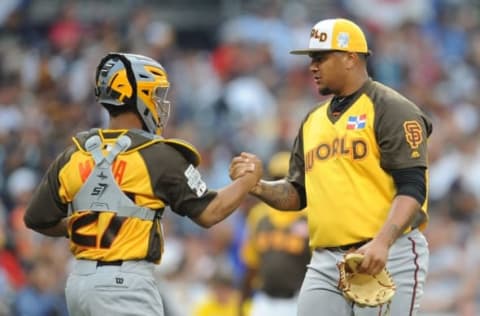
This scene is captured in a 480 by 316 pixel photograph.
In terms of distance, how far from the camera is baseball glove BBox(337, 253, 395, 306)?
705 centimetres

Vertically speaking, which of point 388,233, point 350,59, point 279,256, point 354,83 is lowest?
point 279,256

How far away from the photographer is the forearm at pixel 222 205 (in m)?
7.11

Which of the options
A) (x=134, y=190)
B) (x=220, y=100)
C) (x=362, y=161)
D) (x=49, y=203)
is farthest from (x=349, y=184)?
(x=220, y=100)

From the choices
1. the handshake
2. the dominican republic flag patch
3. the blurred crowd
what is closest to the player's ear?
the dominican republic flag patch

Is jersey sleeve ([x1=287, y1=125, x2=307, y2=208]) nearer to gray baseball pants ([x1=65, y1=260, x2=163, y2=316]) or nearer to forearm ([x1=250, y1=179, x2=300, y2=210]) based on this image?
forearm ([x1=250, y1=179, x2=300, y2=210])

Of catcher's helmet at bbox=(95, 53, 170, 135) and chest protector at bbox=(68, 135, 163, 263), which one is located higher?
catcher's helmet at bbox=(95, 53, 170, 135)

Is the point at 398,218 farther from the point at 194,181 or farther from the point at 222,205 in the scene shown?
the point at 194,181

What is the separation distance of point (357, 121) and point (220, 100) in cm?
906

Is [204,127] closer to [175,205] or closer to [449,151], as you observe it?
[449,151]

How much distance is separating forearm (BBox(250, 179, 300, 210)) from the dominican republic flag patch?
0.67 meters

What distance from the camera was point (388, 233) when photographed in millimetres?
7051

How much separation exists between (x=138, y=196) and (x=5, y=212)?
308 inches

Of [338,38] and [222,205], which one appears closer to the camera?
[222,205]

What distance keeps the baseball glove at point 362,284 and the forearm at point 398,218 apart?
17 centimetres
